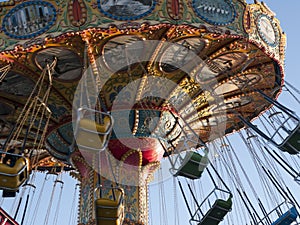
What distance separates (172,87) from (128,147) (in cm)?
149

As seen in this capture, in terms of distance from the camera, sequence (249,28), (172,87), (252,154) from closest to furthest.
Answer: (249,28) → (172,87) → (252,154)

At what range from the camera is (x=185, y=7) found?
11.0 metres

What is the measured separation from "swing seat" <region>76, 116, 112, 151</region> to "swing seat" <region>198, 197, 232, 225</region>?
267 centimetres

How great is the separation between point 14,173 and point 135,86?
3760 mm

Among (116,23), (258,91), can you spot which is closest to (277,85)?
(258,91)

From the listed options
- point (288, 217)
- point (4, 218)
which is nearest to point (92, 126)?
point (4, 218)

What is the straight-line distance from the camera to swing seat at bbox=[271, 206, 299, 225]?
10.8 metres

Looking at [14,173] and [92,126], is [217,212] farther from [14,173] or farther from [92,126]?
[14,173]

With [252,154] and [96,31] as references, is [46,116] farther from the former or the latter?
[252,154]

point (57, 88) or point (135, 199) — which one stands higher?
point (57, 88)

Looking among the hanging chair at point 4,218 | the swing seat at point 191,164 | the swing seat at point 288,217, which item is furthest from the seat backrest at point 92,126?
the swing seat at point 288,217

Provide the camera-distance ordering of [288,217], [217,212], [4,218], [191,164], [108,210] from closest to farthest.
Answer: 1. [108,210]
2. [4,218]
3. [191,164]
4. [288,217]
5. [217,212]

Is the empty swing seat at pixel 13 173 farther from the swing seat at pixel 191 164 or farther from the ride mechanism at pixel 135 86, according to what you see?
the swing seat at pixel 191 164

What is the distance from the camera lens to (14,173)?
9.02 m
